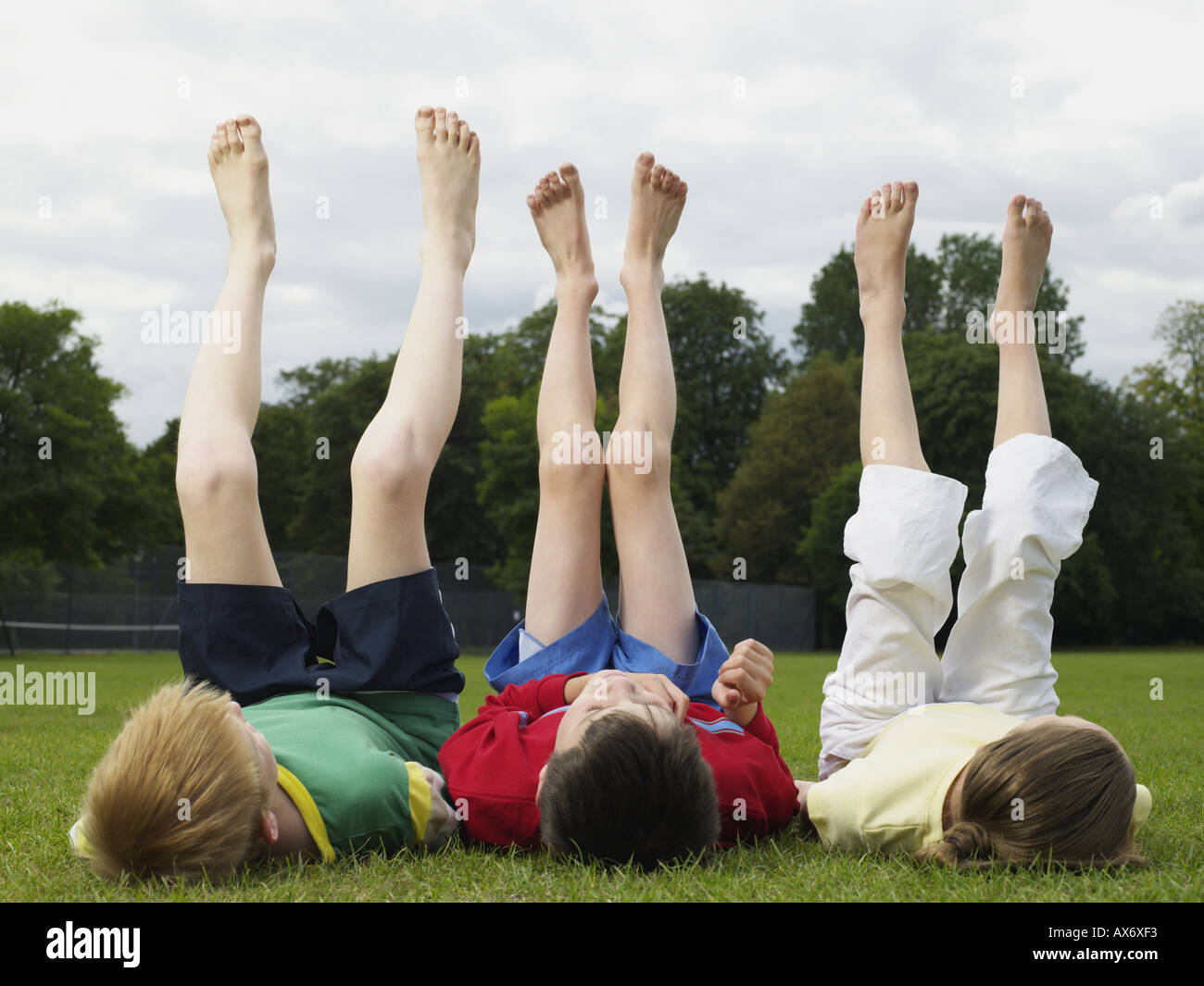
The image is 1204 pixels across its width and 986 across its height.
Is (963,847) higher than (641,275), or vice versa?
(641,275)

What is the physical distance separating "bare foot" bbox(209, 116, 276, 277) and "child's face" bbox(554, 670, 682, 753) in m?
1.85

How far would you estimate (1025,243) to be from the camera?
386cm

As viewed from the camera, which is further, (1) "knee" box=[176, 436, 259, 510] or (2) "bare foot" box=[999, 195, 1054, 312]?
(2) "bare foot" box=[999, 195, 1054, 312]

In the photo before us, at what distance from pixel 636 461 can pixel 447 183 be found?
1.25m

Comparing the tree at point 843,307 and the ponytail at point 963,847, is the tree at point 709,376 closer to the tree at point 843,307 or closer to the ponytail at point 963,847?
the tree at point 843,307

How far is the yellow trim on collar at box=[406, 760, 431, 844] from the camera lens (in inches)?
107

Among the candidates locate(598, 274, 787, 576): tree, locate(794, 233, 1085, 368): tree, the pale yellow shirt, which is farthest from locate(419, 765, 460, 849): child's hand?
locate(794, 233, 1085, 368): tree

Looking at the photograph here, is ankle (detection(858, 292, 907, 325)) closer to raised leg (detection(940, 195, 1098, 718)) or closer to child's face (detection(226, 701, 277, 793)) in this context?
raised leg (detection(940, 195, 1098, 718))

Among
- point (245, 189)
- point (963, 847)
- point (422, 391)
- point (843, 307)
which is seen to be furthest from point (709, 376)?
point (963, 847)

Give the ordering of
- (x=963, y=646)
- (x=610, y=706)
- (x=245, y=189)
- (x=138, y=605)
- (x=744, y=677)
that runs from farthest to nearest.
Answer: (x=138, y=605) → (x=245, y=189) → (x=963, y=646) → (x=744, y=677) → (x=610, y=706)

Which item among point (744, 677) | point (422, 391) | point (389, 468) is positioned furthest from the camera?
point (422, 391)

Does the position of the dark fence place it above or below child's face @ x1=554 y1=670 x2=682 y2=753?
below

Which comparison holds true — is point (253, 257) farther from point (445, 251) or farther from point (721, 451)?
point (721, 451)
